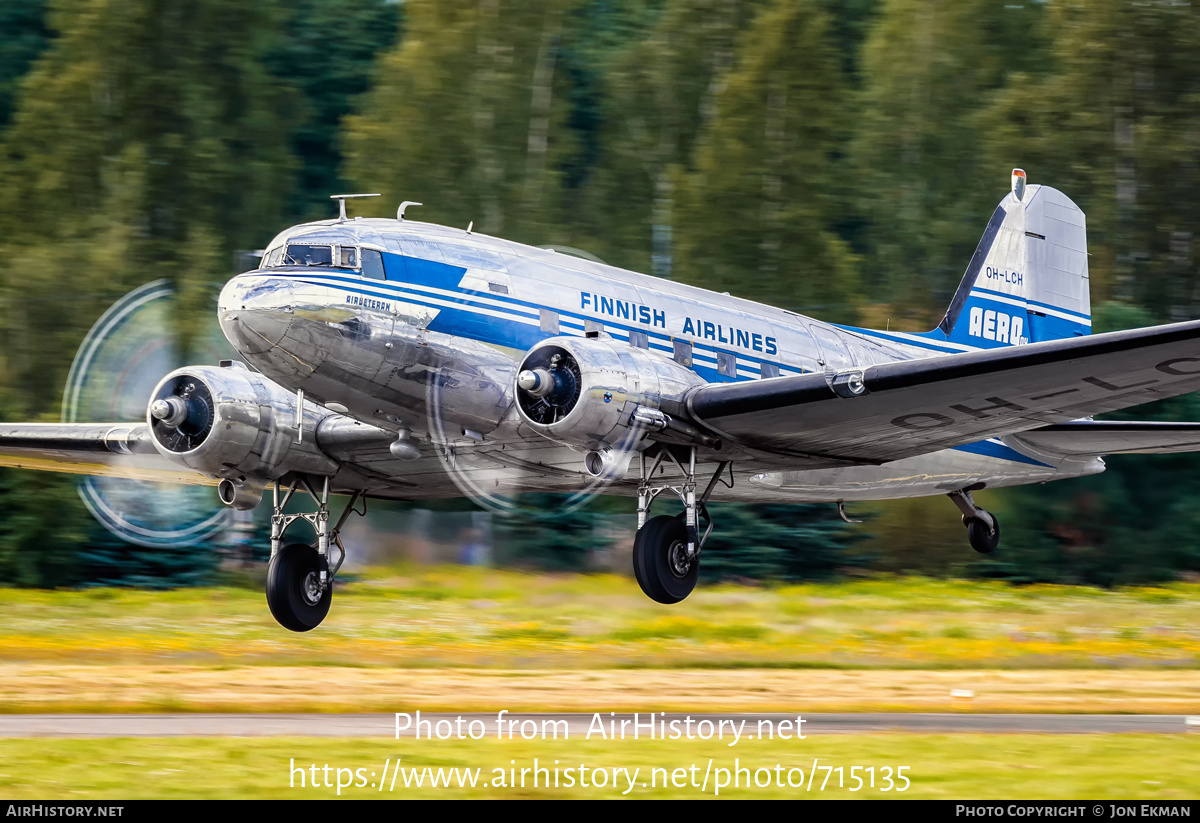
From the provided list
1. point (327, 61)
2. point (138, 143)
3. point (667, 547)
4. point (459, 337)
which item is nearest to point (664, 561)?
point (667, 547)

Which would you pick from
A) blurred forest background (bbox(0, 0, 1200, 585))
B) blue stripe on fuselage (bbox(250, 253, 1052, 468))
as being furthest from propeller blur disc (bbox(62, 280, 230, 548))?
blurred forest background (bbox(0, 0, 1200, 585))

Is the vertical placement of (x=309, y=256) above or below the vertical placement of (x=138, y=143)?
below

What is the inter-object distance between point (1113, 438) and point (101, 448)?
12085mm

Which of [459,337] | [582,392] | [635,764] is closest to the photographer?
[635,764]

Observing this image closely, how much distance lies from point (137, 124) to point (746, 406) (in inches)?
1059

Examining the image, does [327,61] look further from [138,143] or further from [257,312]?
[257,312]

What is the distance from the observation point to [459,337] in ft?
46.5

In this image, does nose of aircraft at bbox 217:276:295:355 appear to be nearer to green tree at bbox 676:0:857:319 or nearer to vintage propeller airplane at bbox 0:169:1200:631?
vintage propeller airplane at bbox 0:169:1200:631

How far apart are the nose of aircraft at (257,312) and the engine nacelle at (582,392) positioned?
7.40 ft

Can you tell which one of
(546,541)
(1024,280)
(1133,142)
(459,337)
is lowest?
(546,541)

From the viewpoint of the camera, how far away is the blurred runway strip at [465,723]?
43.4ft

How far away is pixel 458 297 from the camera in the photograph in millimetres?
14258

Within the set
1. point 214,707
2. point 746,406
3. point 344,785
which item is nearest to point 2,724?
point 214,707

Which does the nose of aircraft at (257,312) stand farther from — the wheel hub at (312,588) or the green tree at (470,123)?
the green tree at (470,123)
